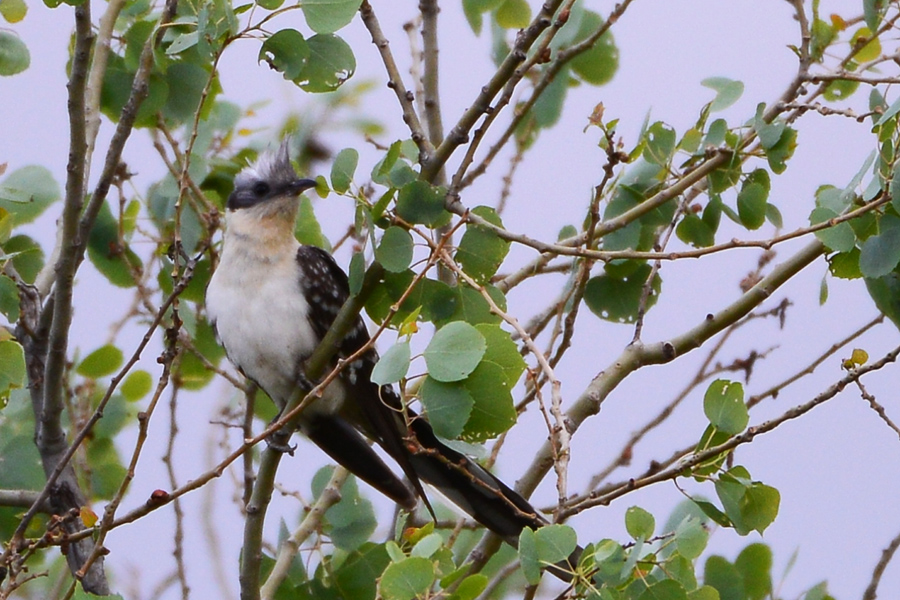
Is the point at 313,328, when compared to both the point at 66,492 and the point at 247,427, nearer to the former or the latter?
the point at 247,427

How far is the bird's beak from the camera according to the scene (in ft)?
12.3

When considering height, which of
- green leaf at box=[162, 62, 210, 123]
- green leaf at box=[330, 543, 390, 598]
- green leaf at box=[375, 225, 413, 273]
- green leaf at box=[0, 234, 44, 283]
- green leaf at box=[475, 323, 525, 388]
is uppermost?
green leaf at box=[0, 234, 44, 283]

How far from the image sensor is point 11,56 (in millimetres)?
3160

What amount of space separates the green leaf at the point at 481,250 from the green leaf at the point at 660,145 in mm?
541

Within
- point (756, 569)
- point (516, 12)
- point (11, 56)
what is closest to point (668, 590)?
point (756, 569)

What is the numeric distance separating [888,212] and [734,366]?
4.23 ft

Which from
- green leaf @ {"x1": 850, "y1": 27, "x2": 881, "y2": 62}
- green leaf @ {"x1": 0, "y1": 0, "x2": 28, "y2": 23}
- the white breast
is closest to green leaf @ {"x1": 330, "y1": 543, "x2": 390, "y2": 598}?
the white breast

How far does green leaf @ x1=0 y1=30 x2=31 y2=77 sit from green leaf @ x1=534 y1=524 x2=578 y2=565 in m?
2.19

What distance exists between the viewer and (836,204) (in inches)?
94.5

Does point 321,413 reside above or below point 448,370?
above

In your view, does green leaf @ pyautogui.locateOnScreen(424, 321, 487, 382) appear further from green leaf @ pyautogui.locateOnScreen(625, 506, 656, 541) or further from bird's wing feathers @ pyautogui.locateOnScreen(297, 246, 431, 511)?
bird's wing feathers @ pyautogui.locateOnScreen(297, 246, 431, 511)

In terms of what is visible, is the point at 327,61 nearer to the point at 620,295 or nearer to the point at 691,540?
the point at 620,295

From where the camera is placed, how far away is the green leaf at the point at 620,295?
3352 millimetres

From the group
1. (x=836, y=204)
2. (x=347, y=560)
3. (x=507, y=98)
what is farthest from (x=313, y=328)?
(x=836, y=204)
